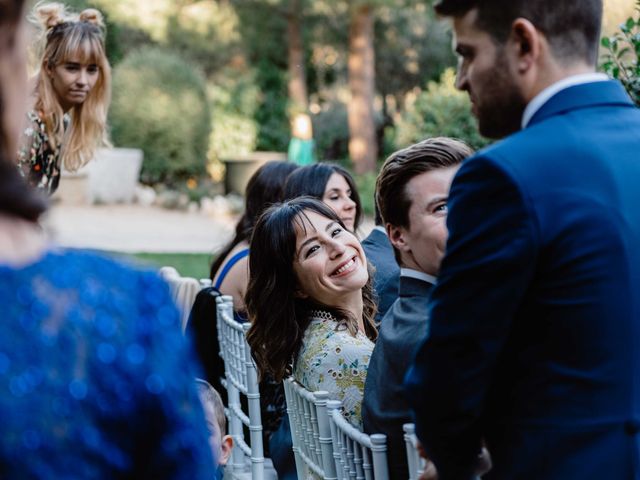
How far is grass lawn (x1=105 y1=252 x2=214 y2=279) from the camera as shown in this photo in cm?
1166

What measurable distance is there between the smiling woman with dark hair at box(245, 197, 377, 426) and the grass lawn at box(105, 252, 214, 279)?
793 cm

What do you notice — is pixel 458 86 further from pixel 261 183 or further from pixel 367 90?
pixel 367 90

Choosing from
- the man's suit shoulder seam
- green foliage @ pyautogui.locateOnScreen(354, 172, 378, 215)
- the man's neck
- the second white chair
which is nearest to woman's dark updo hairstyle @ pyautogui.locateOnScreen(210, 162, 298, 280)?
the second white chair

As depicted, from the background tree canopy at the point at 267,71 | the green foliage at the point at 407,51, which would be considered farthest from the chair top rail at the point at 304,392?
the green foliage at the point at 407,51

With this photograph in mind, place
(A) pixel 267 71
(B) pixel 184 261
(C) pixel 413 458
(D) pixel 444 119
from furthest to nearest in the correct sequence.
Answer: (A) pixel 267 71, (B) pixel 184 261, (D) pixel 444 119, (C) pixel 413 458

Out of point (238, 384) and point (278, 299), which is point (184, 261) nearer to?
point (238, 384)

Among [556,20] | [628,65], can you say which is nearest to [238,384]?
[628,65]

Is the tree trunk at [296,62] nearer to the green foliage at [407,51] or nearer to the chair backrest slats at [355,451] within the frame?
the green foliage at [407,51]

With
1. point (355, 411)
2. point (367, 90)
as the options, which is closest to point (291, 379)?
point (355, 411)

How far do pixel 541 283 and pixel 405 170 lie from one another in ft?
3.21

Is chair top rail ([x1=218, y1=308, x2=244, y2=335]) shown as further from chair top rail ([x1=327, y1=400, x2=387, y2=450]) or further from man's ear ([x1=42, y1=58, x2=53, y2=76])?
man's ear ([x1=42, y1=58, x2=53, y2=76])

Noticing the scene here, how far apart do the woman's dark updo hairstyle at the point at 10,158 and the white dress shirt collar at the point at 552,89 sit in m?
0.91

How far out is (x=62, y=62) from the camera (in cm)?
522

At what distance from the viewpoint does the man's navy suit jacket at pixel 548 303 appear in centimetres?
168
